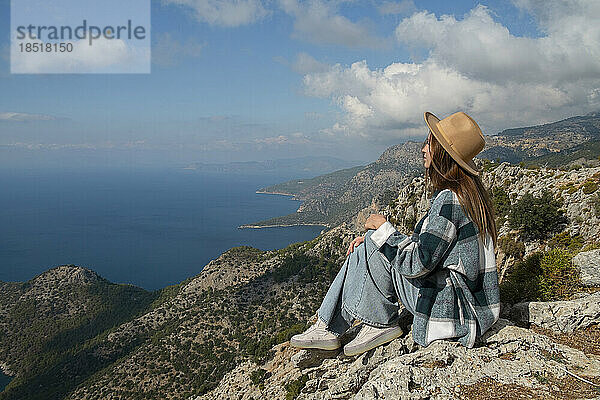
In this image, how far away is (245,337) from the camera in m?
36.1

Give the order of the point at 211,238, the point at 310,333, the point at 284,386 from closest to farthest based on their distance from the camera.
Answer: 1. the point at 310,333
2. the point at 284,386
3. the point at 211,238

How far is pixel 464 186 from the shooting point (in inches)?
128

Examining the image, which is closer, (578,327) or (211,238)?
(578,327)

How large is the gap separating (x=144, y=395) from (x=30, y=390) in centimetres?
2632

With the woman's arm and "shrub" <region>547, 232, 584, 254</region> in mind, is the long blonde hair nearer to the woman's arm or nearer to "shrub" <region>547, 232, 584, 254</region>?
the woman's arm

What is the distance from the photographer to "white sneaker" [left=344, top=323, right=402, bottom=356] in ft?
14.8

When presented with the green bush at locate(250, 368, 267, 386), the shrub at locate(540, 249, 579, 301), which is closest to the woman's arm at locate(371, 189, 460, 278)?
the shrub at locate(540, 249, 579, 301)

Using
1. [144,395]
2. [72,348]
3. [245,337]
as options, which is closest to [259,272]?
[245,337]

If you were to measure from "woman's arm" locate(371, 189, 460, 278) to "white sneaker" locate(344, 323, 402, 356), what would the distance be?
58.6 inches

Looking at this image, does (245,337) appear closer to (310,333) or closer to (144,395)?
(144,395)

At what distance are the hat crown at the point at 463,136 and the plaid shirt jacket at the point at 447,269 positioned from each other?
1.31ft

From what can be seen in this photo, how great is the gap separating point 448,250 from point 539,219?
1470 cm

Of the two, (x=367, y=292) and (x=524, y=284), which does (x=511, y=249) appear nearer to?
(x=524, y=284)

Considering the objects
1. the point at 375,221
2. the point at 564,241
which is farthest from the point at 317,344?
the point at 564,241
